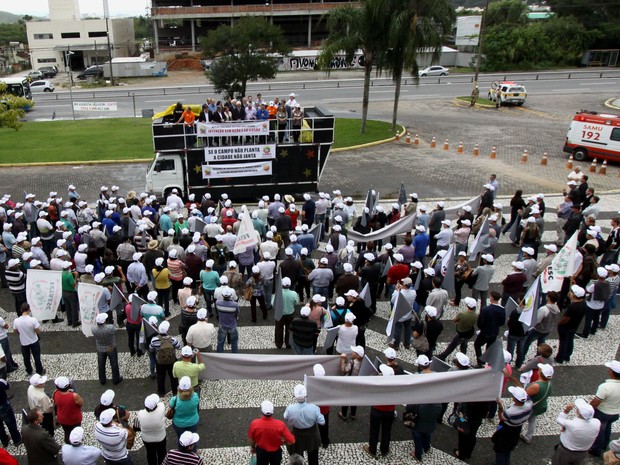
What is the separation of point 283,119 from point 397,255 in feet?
29.4

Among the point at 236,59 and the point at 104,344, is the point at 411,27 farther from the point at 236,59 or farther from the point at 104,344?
the point at 104,344

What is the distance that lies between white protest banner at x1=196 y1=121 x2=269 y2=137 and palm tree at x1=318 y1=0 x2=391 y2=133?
11034 millimetres

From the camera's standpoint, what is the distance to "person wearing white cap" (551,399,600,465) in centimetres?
638

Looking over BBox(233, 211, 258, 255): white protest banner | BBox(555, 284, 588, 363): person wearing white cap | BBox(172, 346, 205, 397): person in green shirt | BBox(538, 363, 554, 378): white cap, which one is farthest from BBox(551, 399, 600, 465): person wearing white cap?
BBox(233, 211, 258, 255): white protest banner

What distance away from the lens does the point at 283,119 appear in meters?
18.2

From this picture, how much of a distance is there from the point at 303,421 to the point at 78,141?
84.2 ft

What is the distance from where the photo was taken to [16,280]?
10.5 m

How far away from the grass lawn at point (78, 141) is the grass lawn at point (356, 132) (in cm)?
982

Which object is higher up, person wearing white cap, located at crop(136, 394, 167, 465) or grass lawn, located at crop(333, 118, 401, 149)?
grass lawn, located at crop(333, 118, 401, 149)

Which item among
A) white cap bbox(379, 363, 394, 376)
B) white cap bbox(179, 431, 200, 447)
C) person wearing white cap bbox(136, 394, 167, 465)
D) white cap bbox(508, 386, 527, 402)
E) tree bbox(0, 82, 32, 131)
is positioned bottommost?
person wearing white cap bbox(136, 394, 167, 465)

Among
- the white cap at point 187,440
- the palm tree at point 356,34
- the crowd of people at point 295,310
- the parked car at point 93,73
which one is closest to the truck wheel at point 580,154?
the crowd of people at point 295,310

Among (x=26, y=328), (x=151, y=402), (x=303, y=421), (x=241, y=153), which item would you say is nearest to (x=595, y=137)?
(x=241, y=153)

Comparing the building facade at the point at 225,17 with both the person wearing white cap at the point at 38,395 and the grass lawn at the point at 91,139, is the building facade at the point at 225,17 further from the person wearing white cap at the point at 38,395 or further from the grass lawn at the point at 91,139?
the person wearing white cap at the point at 38,395

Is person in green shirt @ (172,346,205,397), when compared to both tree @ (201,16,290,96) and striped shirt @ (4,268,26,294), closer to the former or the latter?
striped shirt @ (4,268,26,294)
